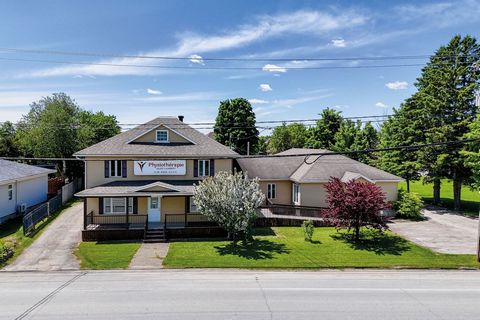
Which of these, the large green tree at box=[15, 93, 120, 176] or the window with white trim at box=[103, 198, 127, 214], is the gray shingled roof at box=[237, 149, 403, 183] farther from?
the large green tree at box=[15, 93, 120, 176]

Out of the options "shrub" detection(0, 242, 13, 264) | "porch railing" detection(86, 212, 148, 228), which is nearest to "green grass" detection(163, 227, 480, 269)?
"porch railing" detection(86, 212, 148, 228)

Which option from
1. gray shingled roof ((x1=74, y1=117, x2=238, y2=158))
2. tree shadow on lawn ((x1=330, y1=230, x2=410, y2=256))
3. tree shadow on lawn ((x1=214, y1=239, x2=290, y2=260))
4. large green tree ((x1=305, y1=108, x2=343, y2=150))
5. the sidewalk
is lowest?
the sidewalk

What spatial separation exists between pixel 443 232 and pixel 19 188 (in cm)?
3517

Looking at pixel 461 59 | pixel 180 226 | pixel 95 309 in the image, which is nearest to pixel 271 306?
pixel 95 309

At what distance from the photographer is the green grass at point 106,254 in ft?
62.1

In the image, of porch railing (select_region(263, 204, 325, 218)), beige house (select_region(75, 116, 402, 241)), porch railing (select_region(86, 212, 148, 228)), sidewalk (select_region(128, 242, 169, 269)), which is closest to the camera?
sidewalk (select_region(128, 242, 169, 269))

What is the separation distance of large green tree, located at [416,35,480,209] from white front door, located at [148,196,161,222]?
86.3ft

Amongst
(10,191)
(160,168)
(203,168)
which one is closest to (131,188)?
(160,168)

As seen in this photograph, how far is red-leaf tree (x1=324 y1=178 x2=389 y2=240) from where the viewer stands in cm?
2177

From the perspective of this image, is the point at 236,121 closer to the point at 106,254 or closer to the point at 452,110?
the point at 452,110

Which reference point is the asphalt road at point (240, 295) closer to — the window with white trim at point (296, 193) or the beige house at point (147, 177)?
the beige house at point (147, 177)

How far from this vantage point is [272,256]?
66.4 feet

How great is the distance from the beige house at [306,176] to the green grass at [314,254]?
6.61m

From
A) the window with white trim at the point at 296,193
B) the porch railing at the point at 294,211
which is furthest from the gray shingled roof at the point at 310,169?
the porch railing at the point at 294,211
